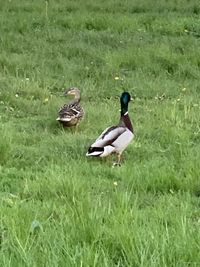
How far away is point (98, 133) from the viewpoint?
25.5ft

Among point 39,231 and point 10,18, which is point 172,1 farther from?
point 39,231

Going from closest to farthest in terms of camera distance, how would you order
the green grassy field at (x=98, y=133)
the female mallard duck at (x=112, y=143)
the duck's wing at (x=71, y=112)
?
the green grassy field at (x=98, y=133), the female mallard duck at (x=112, y=143), the duck's wing at (x=71, y=112)

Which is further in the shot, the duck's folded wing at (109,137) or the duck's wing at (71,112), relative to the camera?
the duck's wing at (71,112)

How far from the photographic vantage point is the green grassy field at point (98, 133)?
3689mm

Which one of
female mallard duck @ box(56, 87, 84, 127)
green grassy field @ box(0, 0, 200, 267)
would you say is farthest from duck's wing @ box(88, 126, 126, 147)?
female mallard duck @ box(56, 87, 84, 127)

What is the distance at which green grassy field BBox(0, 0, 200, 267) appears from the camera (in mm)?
3689

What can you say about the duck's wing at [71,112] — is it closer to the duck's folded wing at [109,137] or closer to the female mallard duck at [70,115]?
the female mallard duck at [70,115]

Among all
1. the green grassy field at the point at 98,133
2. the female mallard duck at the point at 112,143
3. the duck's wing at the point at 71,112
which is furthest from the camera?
the duck's wing at the point at 71,112

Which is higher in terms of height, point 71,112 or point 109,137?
point 109,137

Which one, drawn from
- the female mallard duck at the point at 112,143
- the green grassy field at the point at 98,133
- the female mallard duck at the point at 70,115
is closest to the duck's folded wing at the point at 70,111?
the female mallard duck at the point at 70,115

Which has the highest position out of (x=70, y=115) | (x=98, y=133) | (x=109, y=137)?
(x=109, y=137)

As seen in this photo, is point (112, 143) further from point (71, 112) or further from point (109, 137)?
point (71, 112)

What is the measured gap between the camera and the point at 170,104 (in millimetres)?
9102

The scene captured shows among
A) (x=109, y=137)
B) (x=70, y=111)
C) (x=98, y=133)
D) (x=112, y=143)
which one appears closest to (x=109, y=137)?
(x=109, y=137)
